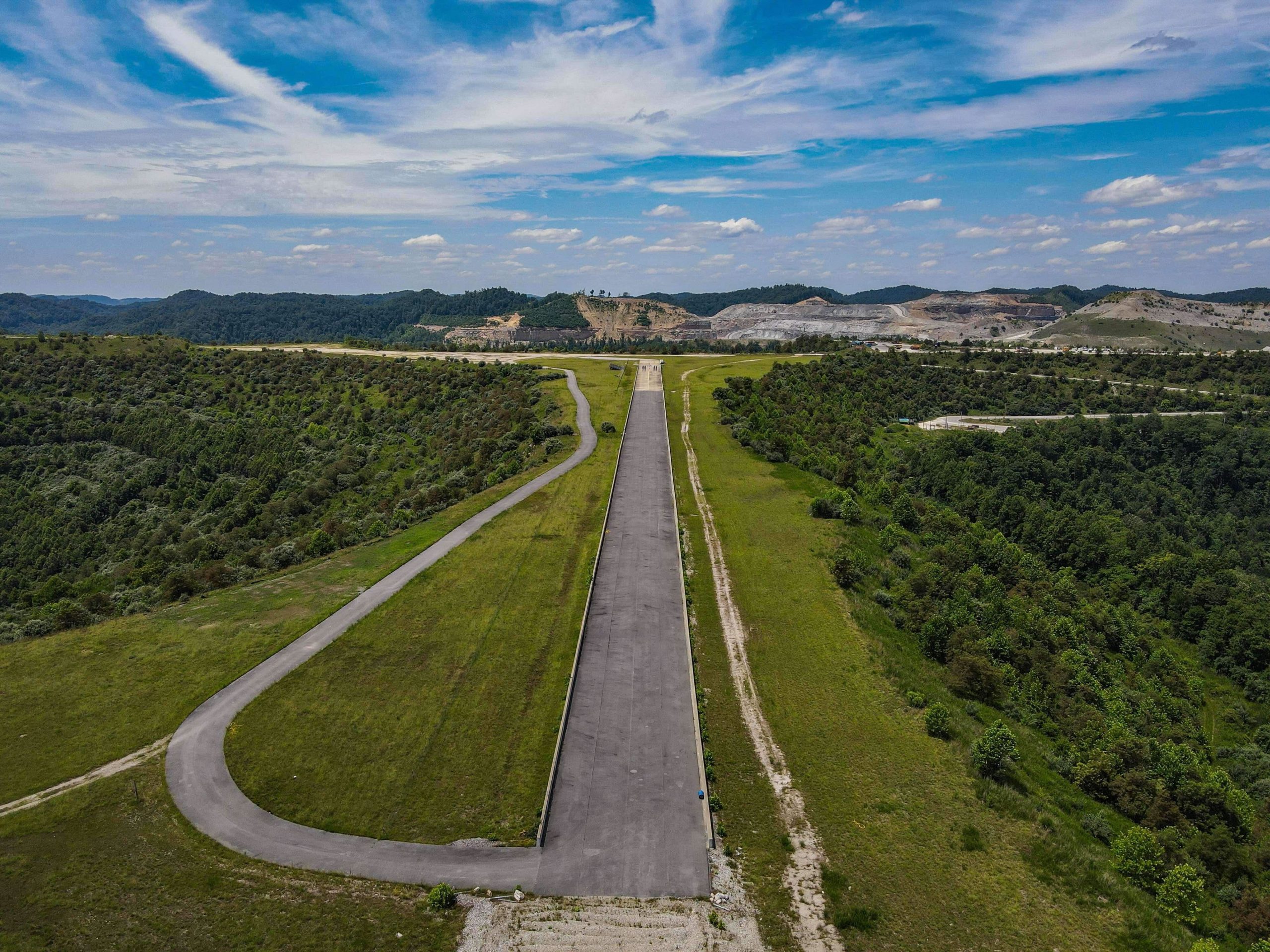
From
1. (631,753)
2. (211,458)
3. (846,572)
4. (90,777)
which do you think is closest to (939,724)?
(631,753)

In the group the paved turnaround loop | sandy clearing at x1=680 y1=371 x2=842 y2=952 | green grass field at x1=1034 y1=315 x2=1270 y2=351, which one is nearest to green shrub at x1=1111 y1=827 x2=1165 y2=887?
sandy clearing at x1=680 y1=371 x2=842 y2=952

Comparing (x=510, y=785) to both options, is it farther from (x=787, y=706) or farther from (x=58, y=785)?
(x=58, y=785)

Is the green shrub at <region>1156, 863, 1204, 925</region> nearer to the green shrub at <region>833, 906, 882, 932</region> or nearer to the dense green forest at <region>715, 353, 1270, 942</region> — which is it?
the dense green forest at <region>715, 353, 1270, 942</region>

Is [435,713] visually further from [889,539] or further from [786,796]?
[889,539]

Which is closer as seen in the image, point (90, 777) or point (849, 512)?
point (90, 777)

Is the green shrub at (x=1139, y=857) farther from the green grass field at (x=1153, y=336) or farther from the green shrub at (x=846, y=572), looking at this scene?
the green grass field at (x=1153, y=336)

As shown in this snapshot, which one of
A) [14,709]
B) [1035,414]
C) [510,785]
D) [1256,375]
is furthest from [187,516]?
[1256,375]

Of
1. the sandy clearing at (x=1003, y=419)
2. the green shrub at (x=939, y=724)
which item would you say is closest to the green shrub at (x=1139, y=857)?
the green shrub at (x=939, y=724)

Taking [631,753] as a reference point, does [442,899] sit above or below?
below
